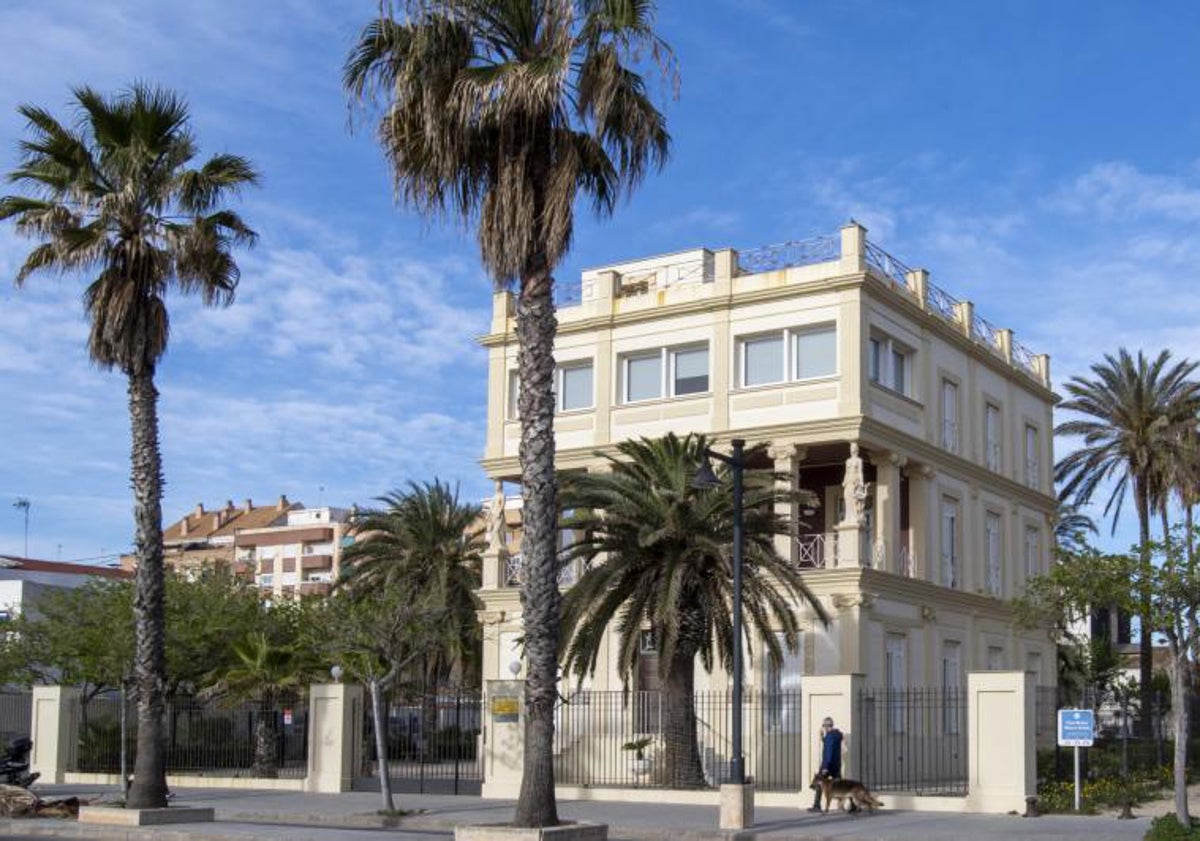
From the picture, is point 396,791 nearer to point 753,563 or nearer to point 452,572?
point 753,563

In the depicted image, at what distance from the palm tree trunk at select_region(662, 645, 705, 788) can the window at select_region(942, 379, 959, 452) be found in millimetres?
14873

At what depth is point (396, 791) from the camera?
34375 mm

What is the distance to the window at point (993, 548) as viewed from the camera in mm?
45250

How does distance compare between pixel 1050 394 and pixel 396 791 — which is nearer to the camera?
pixel 396 791

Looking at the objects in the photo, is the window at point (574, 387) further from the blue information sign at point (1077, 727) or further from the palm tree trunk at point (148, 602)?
the blue information sign at point (1077, 727)

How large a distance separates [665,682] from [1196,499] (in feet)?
86.0

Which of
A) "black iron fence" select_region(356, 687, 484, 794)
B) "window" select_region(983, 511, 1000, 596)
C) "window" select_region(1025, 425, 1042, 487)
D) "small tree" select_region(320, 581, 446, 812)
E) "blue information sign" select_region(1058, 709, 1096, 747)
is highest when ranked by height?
"window" select_region(1025, 425, 1042, 487)

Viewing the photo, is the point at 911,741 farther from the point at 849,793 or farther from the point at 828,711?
the point at 849,793

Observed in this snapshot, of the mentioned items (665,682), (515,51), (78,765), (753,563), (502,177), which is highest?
(515,51)

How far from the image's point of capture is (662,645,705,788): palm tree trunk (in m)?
30.5

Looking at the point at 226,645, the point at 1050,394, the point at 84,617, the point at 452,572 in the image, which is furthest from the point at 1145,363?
the point at 84,617

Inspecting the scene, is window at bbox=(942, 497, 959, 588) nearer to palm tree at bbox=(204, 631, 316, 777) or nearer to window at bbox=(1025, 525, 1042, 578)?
window at bbox=(1025, 525, 1042, 578)

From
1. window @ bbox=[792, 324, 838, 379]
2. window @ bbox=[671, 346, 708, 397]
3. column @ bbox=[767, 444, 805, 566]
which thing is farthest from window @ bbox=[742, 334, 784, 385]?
column @ bbox=[767, 444, 805, 566]

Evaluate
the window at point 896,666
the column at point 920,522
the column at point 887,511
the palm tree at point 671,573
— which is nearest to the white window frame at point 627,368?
the column at point 887,511
